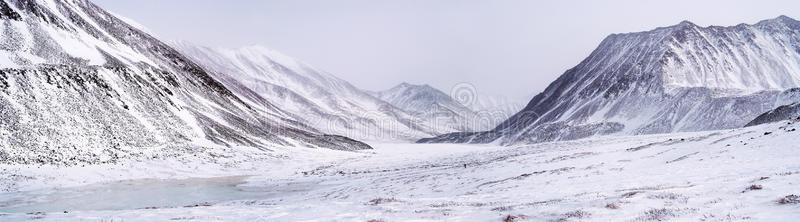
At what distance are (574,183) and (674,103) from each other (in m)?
152

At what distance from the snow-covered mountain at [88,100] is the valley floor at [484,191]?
689 cm

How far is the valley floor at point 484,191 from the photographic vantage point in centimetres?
1598

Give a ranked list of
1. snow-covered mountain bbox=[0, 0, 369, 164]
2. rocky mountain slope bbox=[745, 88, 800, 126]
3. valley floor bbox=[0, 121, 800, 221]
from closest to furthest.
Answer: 1. valley floor bbox=[0, 121, 800, 221]
2. snow-covered mountain bbox=[0, 0, 369, 164]
3. rocky mountain slope bbox=[745, 88, 800, 126]

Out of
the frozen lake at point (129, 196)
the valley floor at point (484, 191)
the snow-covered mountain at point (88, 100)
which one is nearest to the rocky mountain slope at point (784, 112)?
the valley floor at point (484, 191)

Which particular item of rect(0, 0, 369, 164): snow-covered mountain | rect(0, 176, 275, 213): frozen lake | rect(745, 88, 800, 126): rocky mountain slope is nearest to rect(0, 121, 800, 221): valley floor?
rect(0, 176, 275, 213): frozen lake

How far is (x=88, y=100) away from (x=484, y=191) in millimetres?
65664

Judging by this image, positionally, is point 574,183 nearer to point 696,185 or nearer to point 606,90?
point 696,185

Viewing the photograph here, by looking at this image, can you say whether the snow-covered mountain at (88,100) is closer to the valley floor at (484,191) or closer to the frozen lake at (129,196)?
the valley floor at (484,191)

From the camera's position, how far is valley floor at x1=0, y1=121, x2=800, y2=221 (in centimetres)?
1598

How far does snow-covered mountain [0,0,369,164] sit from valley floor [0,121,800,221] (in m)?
6.89

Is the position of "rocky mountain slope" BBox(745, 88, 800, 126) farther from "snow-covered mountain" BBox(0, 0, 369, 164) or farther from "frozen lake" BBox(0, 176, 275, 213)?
"snow-covered mountain" BBox(0, 0, 369, 164)

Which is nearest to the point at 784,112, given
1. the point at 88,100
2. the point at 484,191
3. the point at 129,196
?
the point at 484,191

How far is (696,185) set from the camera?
63.1 feet

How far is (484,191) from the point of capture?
28109 mm
